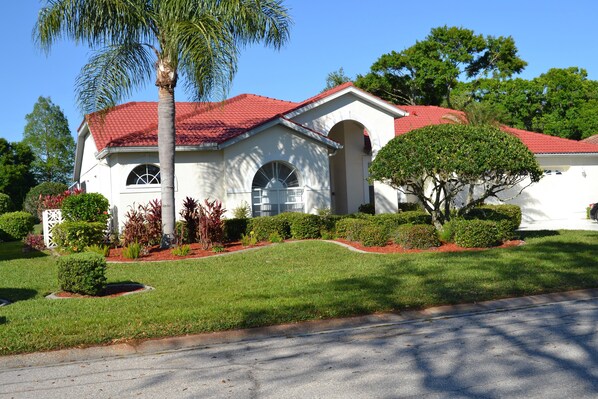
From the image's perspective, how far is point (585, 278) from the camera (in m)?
11.2

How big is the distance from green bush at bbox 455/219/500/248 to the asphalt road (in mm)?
6940

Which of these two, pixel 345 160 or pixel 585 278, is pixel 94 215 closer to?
pixel 345 160

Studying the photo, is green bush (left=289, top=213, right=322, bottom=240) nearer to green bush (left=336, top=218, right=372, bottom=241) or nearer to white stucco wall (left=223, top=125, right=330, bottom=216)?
green bush (left=336, top=218, right=372, bottom=241)

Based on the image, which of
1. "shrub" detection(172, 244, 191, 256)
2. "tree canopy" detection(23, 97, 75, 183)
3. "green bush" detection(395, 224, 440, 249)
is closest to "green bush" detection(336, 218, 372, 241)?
"green bush" detection(395, 224, 440, 249)

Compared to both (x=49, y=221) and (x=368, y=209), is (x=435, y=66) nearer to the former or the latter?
(x=368, y=209)

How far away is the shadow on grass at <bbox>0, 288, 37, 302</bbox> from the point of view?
431 inches

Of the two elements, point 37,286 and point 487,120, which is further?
point 487,120

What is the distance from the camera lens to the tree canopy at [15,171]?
49406 mm

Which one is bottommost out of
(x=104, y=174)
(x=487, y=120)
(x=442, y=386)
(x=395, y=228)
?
(x=442, y=386)

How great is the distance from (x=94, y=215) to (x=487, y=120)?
51.7 feet

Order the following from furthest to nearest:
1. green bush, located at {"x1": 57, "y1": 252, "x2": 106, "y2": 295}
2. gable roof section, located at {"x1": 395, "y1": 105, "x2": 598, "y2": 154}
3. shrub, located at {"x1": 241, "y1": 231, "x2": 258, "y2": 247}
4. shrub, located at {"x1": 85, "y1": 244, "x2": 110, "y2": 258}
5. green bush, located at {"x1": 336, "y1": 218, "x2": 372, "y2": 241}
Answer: gable roof section, located at {"x1": 395, "y1": 105, "x2": 598, "y2": 154}, shrub, located at {"x1": 241, "y1": 231, "x2": 258, "y2": 247}, green bush, located at {"x1": 336, "y1": 218, "x2": 372, "y2": 241}, shrub, located at {"x1": 85, "y1": 244, "x2": 110, "y2": 258}, green bush, located at {"x1": 57, "y1": 252, "x2": 106, "y2": 295}

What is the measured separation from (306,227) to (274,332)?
1035 centimetres

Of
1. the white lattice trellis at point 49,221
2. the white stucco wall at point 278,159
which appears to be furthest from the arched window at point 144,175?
the white lattice trellis at point 49,221

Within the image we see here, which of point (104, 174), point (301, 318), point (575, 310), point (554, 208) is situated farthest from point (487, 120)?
point (301, 318)
